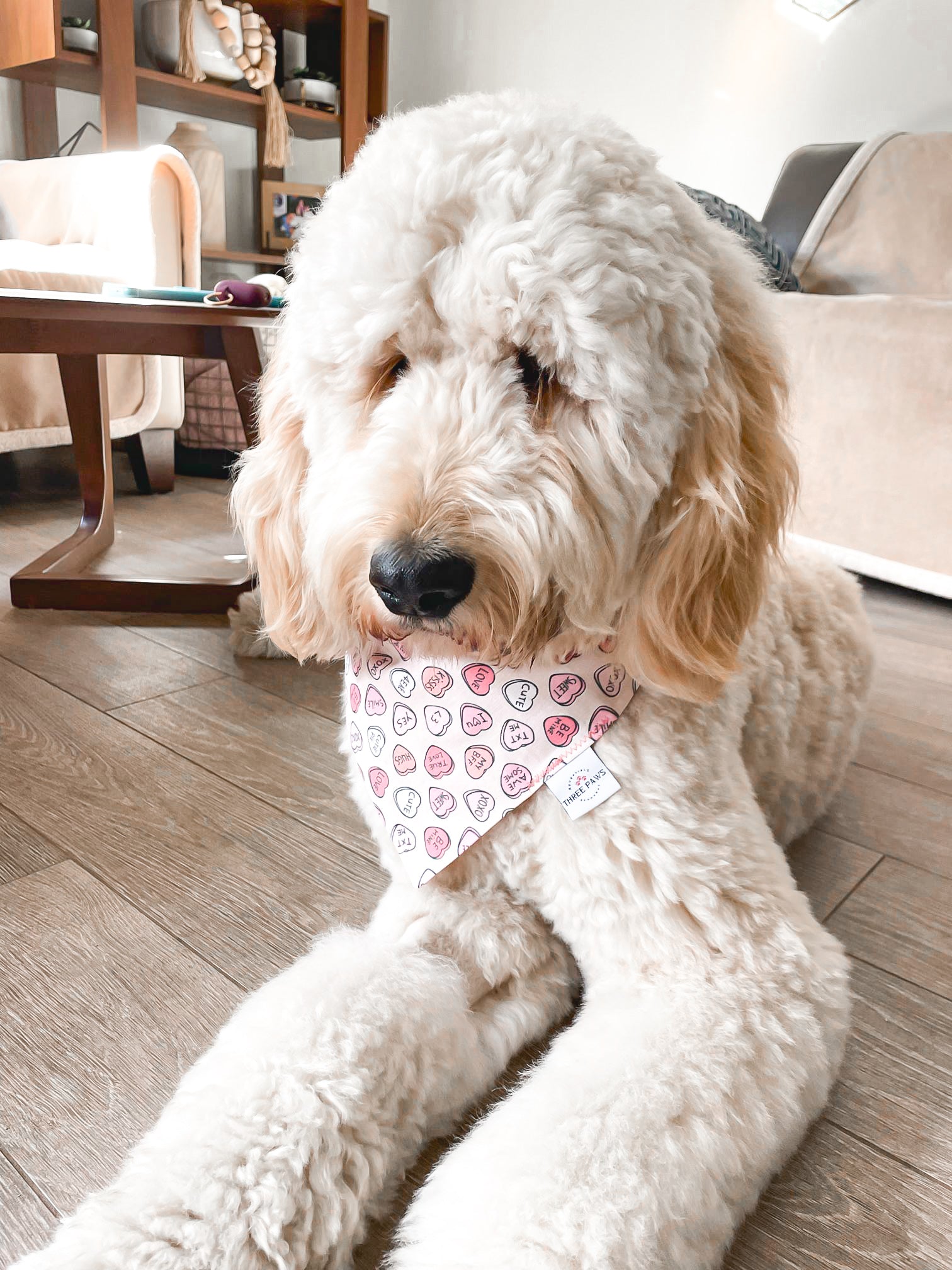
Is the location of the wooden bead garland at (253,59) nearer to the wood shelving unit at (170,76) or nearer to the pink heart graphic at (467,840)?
the wood shelving unit at (170,76)

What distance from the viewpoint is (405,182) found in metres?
0.77

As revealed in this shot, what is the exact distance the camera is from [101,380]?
2.48 metres

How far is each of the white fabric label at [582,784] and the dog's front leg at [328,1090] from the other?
14 cm

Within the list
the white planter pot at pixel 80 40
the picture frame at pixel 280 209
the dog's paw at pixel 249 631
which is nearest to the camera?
the dog's paw at pixel 249 631

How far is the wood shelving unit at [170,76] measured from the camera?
3.74 meters

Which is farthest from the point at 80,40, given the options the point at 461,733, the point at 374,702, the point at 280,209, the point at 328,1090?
the point at 328,1090

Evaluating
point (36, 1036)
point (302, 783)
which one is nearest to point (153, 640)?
point (302, 783)

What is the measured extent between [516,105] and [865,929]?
981 mm

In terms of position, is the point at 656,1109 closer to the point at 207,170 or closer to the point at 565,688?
the point at 565,688

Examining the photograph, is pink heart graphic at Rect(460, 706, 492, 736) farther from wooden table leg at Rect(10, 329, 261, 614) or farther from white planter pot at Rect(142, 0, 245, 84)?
white planter pot at Rect(142, 0, 245, 84)

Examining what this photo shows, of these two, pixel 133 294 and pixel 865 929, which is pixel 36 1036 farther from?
pixel 133 294

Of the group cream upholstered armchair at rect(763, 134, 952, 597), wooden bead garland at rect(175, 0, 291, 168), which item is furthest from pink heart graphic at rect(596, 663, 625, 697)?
wooden bead garland at rect(175, 0, 291, 168)

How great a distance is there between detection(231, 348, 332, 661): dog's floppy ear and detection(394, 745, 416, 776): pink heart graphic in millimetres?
139

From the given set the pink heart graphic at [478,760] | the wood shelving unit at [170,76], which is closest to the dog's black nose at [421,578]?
the pink heart graphic at [478,760]
